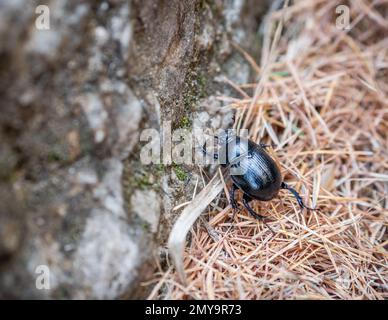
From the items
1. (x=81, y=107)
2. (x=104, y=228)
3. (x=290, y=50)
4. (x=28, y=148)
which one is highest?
(x=290, y=50)

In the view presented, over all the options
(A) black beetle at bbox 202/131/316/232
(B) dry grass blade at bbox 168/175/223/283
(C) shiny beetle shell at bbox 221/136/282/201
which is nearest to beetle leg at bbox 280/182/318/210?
(A) black beetle at bbox 202/131/316/232

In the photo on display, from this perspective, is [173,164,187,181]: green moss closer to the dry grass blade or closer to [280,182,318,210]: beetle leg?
the dry grass blade

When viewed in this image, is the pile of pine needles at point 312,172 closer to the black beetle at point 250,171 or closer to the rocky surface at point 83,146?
the black beetle at point 250,171

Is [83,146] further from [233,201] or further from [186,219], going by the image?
[233,201]

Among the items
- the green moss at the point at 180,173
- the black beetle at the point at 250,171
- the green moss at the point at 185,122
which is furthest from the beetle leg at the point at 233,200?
the green moss at the point at 185,122

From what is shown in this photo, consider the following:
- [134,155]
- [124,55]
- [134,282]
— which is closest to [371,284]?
[134,282]

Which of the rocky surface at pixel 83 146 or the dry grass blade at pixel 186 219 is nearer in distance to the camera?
the rocky surface at pixel 83 146
